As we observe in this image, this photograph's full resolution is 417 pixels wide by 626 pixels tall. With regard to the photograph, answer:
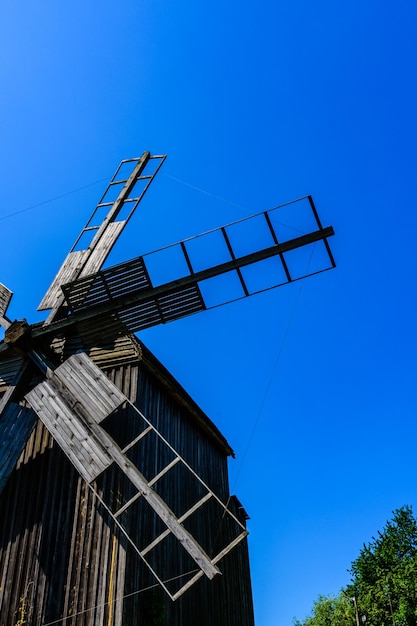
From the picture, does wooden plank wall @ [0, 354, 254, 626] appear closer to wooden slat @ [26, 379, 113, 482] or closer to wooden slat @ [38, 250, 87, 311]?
wooden slat @ [26, 379, 113, 482]

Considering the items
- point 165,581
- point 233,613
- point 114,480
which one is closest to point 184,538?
point 114,480

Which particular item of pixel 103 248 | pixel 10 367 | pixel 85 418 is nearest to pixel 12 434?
pixel 85 418

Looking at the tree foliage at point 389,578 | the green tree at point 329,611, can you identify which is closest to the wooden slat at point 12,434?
the tree foliage at point 389,578

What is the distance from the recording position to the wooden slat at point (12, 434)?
9219 millimetres

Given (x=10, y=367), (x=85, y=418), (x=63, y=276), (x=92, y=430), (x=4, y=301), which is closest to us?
(x=92, y=430)

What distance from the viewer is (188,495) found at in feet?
39.7

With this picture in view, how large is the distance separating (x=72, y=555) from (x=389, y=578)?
1237 inches

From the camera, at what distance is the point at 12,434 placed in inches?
371

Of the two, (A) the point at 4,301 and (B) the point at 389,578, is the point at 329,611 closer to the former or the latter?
(B) the point at 389,578

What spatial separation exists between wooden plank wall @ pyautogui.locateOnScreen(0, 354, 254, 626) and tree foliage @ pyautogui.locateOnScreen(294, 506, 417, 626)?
25.6 m

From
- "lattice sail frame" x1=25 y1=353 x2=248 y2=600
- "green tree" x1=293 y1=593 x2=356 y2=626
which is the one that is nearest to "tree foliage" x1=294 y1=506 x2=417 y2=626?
"green tree" x1=293 y1=593 x2=356 y2=626

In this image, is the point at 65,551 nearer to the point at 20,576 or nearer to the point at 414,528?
the point at 20,576

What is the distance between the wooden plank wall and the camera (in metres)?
8.47

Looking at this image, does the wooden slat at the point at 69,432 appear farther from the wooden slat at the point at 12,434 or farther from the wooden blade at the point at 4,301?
the wooden blade at the point at 4,301
